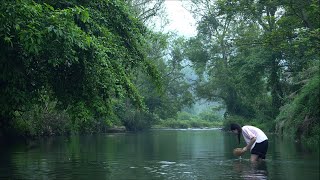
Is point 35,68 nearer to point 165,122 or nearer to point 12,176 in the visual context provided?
point 12,176

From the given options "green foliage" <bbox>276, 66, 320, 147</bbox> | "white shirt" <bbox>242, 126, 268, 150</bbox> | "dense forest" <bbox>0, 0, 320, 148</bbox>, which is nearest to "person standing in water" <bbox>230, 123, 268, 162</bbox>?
"white shirt" <bbox>242, 126, 268, 150</bbox>

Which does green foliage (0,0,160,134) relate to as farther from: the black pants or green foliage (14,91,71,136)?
green foliage (14,91,71,136)

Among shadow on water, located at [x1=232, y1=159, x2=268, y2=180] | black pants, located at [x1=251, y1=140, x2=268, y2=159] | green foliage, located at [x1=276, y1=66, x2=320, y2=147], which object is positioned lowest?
shadow on water, located at [x1=232, y1=159, x2=268, y2=180]

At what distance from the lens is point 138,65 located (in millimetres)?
21938

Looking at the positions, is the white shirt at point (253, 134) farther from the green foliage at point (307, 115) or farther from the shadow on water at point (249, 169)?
the green foliage at point (307, 115)

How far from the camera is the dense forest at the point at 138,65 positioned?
1310 cm

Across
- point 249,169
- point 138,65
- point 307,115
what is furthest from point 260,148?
point 307,115

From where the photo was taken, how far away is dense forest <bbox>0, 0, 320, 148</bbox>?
13.1 metres

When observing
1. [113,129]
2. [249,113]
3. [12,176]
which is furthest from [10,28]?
[249,113]

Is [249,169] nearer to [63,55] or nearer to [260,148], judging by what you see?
[260,148]

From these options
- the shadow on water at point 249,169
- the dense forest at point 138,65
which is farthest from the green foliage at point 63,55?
the shadow on water at point 249,169

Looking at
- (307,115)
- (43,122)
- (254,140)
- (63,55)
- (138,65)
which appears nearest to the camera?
(63,55)

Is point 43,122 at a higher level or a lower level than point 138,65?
lower

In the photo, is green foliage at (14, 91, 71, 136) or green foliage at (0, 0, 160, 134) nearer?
green foliage at (0, 0, 160, 134)
